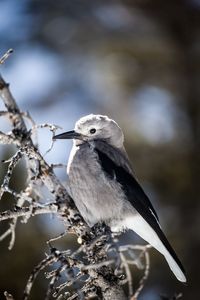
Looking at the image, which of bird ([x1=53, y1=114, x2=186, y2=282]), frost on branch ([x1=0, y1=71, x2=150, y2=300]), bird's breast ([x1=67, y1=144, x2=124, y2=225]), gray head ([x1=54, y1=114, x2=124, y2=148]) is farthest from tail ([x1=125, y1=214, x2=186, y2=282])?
frost on branch ([x1=0, y1=71, x2=150, y2=300])

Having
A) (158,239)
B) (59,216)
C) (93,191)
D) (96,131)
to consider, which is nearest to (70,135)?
(96,131)

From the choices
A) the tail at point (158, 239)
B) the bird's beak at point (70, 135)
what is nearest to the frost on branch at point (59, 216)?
the tail at point (158, 239)

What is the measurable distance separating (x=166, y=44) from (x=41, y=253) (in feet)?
→ 13.0

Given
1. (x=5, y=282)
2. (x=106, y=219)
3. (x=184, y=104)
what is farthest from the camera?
(x=184, y=104)

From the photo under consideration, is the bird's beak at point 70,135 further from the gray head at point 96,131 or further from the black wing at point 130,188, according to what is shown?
the black wing at point 130,188

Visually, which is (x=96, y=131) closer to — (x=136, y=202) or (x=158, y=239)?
(x=136, y=202)

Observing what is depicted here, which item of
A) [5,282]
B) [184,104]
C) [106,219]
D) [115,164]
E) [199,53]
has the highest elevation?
[199,53]

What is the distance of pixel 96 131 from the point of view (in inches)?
164

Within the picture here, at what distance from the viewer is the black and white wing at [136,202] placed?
366 centimetres

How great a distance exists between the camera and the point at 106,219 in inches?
148

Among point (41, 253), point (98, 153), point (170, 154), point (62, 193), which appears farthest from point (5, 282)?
point (62, 193)

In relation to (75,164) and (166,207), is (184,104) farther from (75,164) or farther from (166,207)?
(75,164)

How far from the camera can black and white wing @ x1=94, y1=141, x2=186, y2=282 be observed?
12.0 ft

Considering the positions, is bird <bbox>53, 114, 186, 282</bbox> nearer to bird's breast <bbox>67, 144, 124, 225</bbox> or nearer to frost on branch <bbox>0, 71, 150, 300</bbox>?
bird's breast <bbox>67, 144, 124, 225</bbox>
